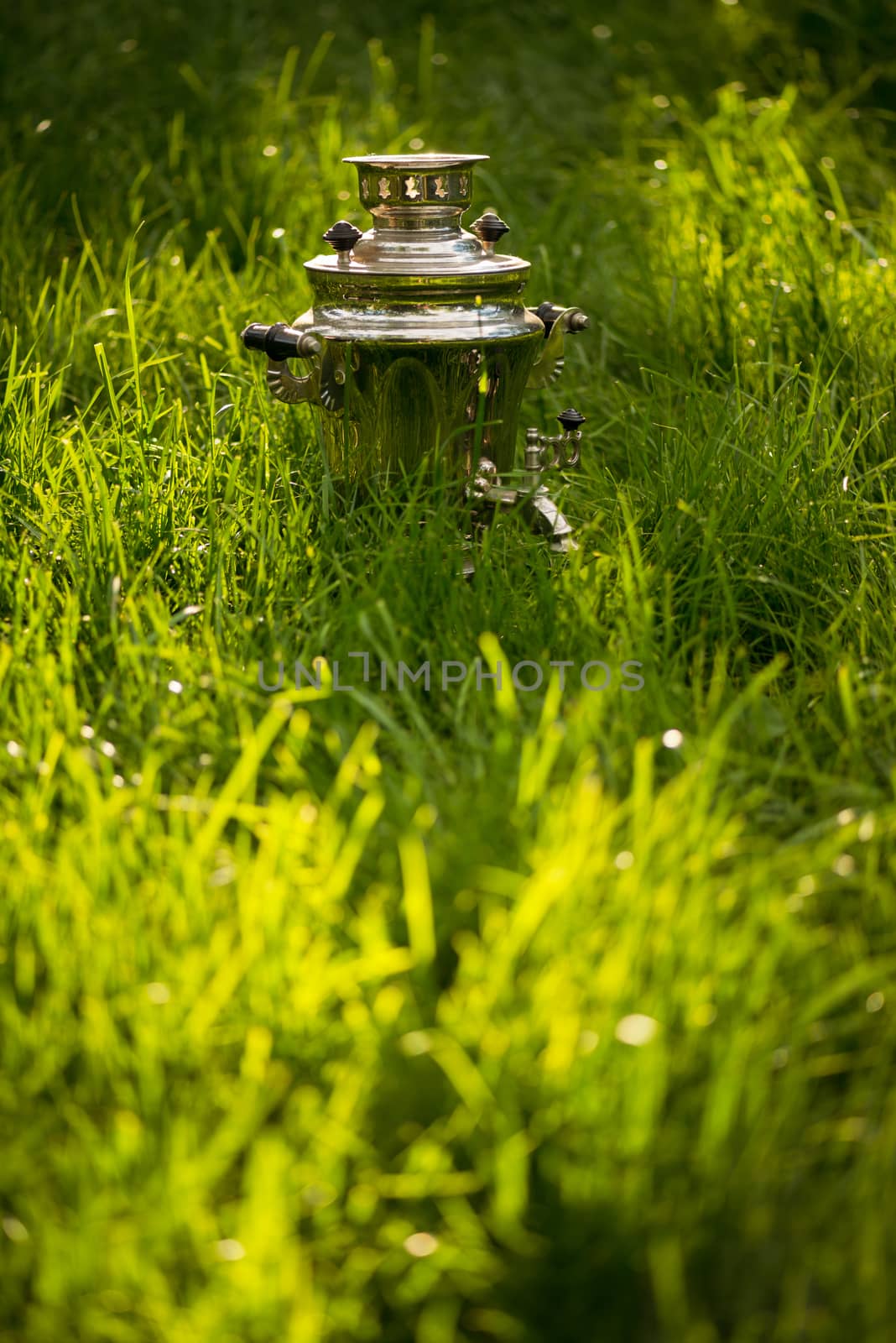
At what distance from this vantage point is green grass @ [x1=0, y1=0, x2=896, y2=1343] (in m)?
1.19

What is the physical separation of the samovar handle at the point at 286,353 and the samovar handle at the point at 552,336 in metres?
0.40

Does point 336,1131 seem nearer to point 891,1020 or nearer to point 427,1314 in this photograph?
point 427,1314

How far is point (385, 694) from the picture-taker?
6.26 feet

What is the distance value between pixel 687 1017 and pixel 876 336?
209cm

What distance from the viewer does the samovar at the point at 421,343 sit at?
7.16 feet

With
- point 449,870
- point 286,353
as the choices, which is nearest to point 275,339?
point 286,353

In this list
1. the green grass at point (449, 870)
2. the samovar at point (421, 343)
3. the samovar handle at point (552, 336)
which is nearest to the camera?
the green grass at point (449, 870)

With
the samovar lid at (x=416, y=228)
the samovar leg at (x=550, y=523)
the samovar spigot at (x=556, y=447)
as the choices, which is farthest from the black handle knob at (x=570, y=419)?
the samovar lid at (x=416, y=228)

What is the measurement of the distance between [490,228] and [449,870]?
120 centimetres

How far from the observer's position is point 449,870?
1469 mm

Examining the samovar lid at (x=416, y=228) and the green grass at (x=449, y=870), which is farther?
the samovar lid at (x=416, y=228)

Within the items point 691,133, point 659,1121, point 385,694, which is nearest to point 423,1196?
point 659,1121

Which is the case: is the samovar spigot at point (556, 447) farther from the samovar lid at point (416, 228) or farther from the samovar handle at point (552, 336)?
the samovar lid at point (416, 228)

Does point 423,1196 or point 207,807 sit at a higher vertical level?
point 207,807
